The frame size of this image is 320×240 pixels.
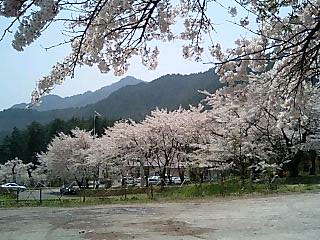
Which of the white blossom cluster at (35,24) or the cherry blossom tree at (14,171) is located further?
the cherry blossom tree at (14,171)

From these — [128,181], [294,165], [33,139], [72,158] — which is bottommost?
[128,181]

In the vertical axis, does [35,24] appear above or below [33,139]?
below

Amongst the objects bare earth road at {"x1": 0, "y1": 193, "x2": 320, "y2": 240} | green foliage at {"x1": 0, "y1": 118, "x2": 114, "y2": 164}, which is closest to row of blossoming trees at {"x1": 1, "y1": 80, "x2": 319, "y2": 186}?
bare earth road at {"x1": 0, "y1": 193, "x2": 320, "y2": 240}

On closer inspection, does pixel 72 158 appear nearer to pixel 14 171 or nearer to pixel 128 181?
pixel 128 181

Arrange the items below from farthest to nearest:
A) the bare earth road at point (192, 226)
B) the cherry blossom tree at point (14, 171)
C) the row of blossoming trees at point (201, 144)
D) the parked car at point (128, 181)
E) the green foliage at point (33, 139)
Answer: the green foliage at point (33, 139), the cherry blossom tree at point (14, 171), the parked car at point (128, 181), the row of blossoming trees at point (201, 144), the bare earth road at point (192, 226)

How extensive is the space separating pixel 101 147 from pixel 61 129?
27.5 m

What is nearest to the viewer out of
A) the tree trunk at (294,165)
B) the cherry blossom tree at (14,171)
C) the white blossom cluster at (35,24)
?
the white blossom cluster at (35,24)

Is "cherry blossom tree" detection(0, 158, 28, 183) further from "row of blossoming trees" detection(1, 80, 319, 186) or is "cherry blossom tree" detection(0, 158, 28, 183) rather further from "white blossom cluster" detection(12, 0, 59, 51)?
"white blossom cluster" detection(12, 0, 59, 51)

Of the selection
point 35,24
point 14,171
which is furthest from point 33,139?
point 35,24

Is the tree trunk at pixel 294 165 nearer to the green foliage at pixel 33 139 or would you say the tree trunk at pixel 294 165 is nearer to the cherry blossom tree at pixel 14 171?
the green foliage at pixel 33 139

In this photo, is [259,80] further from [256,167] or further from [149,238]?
[256,167]

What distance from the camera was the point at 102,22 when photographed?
12.4 ft

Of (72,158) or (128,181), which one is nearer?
(72,158)

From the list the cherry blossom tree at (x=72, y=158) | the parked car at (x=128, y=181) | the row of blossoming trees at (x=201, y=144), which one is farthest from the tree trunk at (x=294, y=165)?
the cherry blossom tree at (x=72, y=158)
